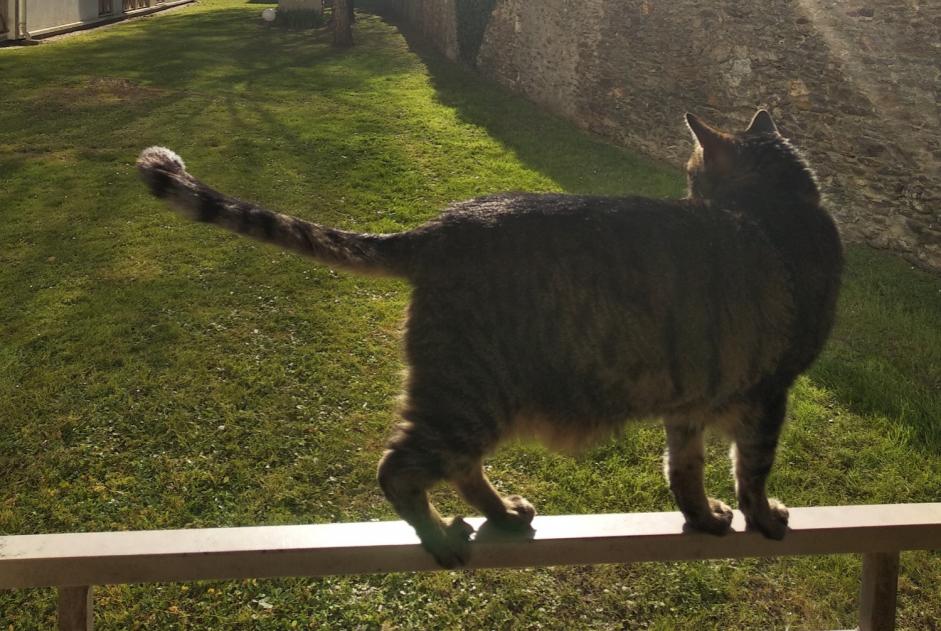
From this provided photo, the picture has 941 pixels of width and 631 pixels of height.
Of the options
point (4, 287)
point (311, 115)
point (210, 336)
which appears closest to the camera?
point (210, 336)

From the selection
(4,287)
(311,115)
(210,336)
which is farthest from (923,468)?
(311,115)

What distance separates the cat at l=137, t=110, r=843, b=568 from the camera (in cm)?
198

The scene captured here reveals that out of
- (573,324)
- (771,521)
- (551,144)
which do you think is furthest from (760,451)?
(551,144)

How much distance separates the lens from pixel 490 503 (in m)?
2.26

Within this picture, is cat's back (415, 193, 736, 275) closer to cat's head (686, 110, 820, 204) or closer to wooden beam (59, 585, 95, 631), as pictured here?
cat's head (686, 110, 820, 204)

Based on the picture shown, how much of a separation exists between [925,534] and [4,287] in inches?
263

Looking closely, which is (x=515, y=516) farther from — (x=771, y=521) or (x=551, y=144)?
(x=551, y=144)

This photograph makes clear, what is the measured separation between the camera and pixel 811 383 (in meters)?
5.79

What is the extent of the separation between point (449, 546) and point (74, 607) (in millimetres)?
1017

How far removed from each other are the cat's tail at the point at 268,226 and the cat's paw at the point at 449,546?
2.41 ft

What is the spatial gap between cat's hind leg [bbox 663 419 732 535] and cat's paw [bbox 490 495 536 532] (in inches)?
18.9

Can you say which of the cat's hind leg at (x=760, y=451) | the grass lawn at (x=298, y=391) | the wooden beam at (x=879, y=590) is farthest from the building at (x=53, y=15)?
the wooden beam at (x=879, y=590)

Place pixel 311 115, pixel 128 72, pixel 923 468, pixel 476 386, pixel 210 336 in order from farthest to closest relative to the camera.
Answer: pixel 128 72 → pixel 311 115 → pixel 210 336 → pixel 923 468 → pixel 476 386

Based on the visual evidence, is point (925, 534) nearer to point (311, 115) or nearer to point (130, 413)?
point (130, 413)
